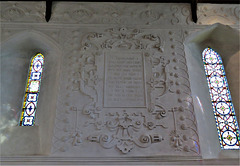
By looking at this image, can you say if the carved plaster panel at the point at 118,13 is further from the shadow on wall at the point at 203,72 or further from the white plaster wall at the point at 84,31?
the shadow on wall at the point at 203,72

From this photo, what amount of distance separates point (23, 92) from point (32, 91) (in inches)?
8.0

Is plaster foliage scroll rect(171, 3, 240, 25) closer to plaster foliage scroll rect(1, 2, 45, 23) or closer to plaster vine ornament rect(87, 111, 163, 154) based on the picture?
plaster vine ornament rect(87, 111, 163, 154)

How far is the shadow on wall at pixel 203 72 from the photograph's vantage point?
5.53 m

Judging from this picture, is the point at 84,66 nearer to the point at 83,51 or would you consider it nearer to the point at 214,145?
the point at 83,51

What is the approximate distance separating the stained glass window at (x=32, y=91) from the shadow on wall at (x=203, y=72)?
3578 mm

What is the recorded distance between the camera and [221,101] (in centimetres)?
627

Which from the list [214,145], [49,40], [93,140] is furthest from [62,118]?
[214,145]

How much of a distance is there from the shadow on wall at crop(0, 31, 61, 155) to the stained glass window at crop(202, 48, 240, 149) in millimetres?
3644

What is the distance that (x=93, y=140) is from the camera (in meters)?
5.18

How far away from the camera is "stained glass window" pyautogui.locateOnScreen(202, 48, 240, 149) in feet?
19.0

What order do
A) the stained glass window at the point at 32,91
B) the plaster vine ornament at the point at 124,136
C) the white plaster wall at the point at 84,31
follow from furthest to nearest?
the white plaster wall at the point at 84,31 → the stained glass window at the point at 32,91 → the plaster vine ornament at the point at 124,136

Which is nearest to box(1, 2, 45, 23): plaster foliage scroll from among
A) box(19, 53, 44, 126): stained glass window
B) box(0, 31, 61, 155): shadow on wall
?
box(0, 31, 61, 155): shadow on wall

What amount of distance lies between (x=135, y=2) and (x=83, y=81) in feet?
8.81

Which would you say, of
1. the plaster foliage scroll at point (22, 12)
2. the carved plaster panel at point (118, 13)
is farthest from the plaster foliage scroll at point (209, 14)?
the plaster foliage scroll at point (22, 12)
